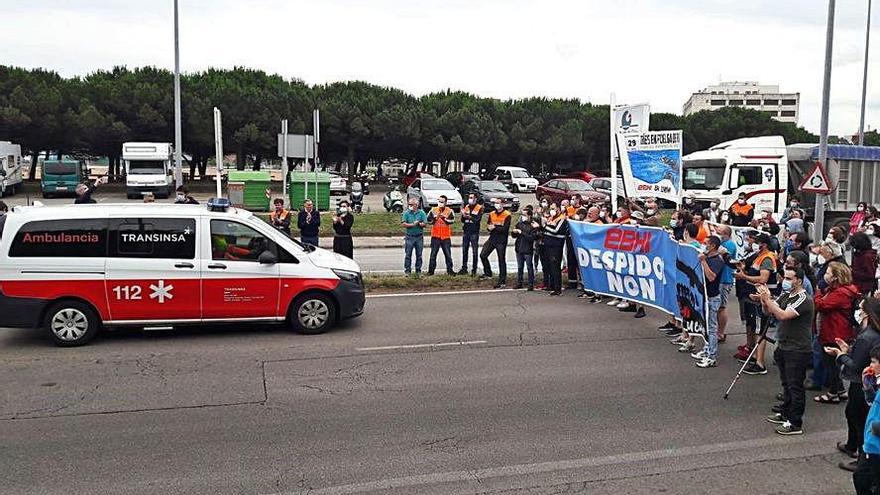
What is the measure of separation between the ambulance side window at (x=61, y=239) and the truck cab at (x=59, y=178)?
36550mm

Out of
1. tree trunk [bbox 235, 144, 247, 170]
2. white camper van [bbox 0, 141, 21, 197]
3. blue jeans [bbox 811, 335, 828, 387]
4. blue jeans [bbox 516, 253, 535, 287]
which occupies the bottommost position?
blue jeans [bbox 811, 335, 828, 387]

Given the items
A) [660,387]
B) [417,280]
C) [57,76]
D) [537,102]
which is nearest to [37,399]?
[660,387]

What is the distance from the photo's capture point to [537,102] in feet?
241

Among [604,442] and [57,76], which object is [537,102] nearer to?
[57,76]

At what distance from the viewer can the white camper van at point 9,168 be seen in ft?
137

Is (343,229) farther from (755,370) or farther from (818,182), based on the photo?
(818,182)

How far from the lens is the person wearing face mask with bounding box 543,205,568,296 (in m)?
13.9

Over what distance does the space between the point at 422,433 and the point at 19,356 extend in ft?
18.6

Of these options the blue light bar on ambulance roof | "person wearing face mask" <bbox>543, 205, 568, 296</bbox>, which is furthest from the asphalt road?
"person wearing face mask" <bbox>543, 205, 568, 296</bbox>

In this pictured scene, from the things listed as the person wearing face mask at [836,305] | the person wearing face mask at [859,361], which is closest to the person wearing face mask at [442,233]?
the person wearing face mask at [836,305]

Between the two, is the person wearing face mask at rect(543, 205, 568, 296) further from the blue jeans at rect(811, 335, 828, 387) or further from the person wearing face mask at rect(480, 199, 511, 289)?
the blue jeans at rect(811, 335, 828, 387)

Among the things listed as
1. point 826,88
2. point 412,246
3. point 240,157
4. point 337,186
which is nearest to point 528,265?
point 412,246

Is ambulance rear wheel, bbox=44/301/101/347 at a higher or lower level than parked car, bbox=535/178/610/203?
lower

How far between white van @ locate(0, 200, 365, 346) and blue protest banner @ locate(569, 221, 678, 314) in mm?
4593
